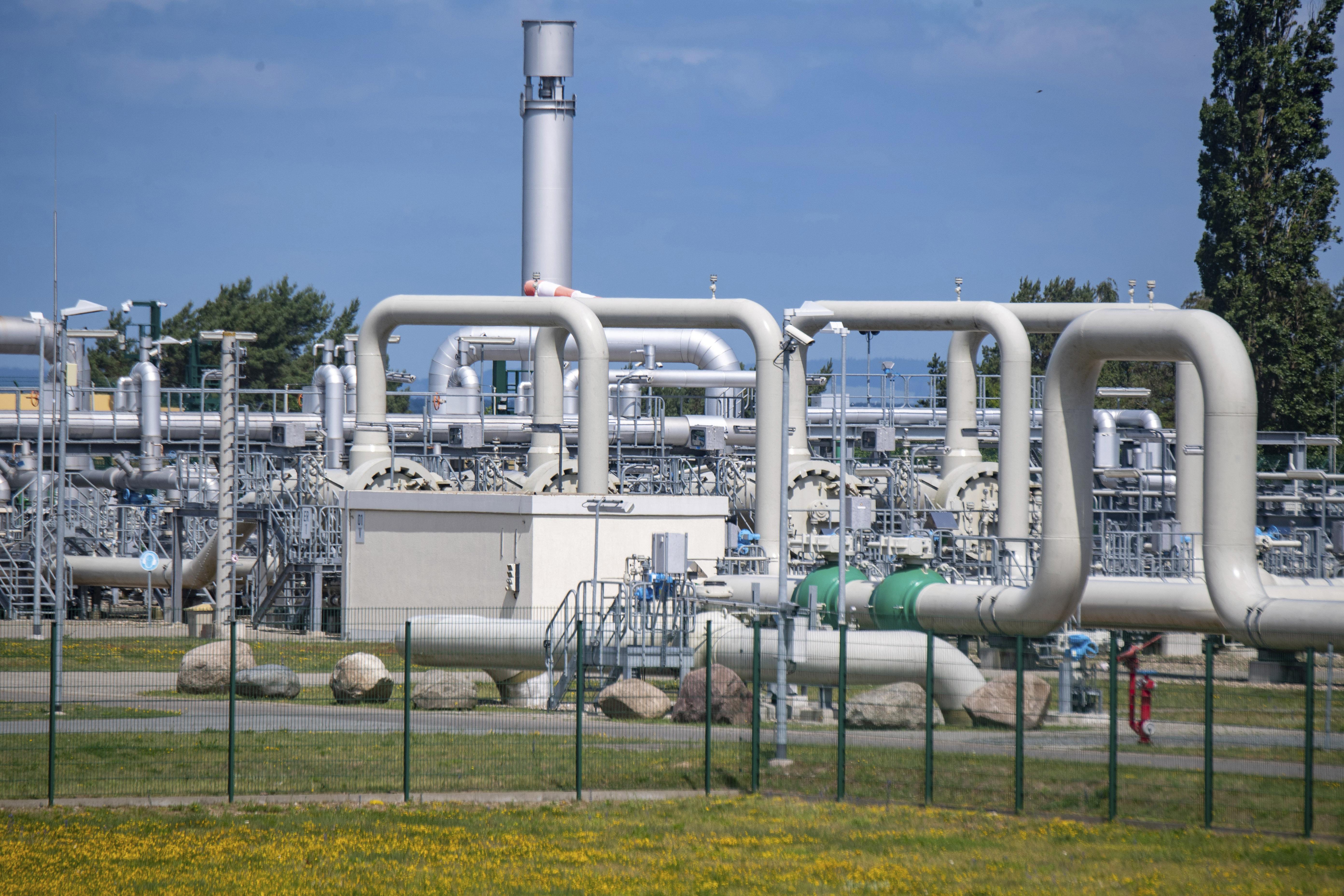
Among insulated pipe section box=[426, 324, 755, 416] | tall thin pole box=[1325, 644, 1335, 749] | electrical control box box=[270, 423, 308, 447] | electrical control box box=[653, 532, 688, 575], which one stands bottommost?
tall thin pole box=[1325, 644, 1335, 749]

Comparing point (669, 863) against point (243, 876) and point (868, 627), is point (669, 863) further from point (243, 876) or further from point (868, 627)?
point (868, 627)

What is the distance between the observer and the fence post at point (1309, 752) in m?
13.7

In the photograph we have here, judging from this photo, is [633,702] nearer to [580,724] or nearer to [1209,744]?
[580,724]

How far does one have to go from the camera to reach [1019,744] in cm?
1499

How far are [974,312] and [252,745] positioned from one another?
21.5 meters

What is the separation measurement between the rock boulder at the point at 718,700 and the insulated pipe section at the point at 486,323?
43.0 feet

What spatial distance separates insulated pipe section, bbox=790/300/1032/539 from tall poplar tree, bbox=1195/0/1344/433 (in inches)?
797

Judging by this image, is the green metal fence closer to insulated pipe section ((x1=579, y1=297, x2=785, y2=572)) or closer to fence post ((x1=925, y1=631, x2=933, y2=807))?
fence post ((x1=925, y1=631, x2=933, y2=807))

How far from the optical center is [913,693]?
17.0 metres

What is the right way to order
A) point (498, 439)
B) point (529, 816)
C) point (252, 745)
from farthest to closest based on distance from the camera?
point (498, 439)
point (252, 745)
point (529, 816)

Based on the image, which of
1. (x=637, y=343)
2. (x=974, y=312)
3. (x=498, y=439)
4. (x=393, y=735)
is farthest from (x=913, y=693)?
(x=637, y=343)

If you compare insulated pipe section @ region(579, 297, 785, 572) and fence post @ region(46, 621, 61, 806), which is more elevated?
insulated pipe section @ region(579, 297, 785, 572)

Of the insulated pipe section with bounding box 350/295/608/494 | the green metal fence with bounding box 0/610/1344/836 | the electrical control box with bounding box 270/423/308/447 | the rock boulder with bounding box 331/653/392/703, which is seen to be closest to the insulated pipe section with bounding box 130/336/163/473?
the electrical control box with bounding box 270/423/308/447

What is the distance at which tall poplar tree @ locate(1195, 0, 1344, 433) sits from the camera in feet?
173
